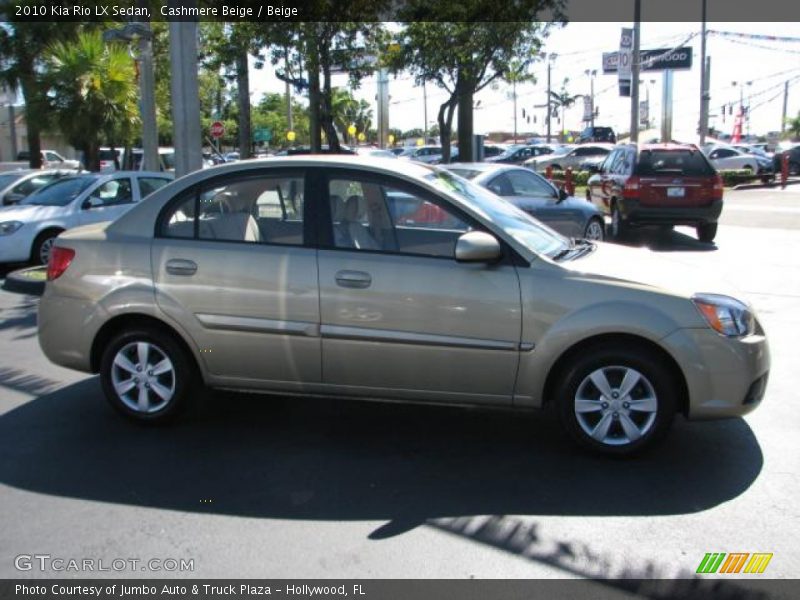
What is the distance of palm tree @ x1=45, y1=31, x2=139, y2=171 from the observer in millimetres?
17594

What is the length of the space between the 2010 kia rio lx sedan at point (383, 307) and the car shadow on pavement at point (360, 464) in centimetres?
29

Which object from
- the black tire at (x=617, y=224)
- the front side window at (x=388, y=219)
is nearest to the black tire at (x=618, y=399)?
the front side window at (x=388, y=219)

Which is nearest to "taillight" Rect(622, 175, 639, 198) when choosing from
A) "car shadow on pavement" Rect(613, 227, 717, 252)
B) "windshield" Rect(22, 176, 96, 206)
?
"car shadow on pavement" Rect(613, 227, 717, 252)

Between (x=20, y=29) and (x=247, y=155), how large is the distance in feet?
21.4

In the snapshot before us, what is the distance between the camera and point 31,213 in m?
11.8

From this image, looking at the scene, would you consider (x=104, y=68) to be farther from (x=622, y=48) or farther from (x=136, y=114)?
(x=622, y=48)

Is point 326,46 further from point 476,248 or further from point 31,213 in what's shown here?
point 476,248

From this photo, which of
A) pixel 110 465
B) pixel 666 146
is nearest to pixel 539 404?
pixel 110 465

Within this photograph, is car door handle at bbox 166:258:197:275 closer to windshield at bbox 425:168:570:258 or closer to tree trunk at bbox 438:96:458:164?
windshield at bbox 425:168:570:258

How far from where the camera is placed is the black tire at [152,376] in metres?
5.22

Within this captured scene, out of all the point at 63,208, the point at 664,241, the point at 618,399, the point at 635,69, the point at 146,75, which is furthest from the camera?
the point at 635,69

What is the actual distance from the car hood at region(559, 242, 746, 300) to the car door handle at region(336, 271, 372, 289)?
3.68 ft

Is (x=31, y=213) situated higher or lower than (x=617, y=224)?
higher

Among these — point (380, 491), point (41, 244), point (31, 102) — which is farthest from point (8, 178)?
point (380, 491)
